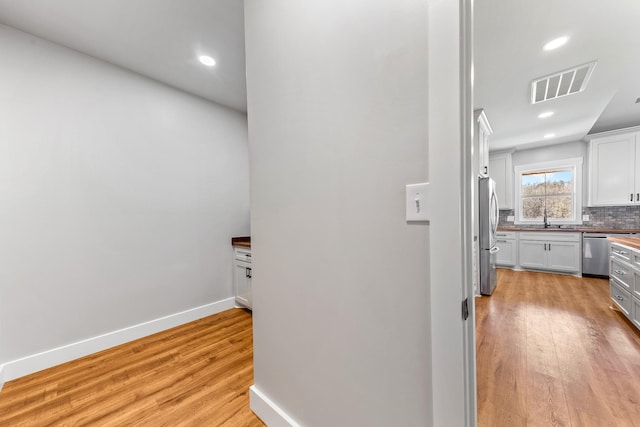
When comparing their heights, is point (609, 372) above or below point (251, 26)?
below

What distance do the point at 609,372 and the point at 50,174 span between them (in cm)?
446

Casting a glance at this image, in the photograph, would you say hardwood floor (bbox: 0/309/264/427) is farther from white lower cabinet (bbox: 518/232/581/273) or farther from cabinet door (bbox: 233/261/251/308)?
white lower cabinet (bbox: 518/232/581/273)

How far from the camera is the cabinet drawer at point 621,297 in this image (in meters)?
2.48

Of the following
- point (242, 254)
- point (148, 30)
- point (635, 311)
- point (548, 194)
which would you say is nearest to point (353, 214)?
point (148, 30)

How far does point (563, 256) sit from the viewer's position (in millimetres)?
4461

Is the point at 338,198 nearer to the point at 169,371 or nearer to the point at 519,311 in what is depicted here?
the point at 169,371

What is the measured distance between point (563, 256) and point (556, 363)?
359cm

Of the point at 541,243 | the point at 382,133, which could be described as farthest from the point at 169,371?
the point at 541,243

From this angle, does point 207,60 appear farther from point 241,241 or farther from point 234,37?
point 241,241

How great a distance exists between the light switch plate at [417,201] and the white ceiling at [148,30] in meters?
1.81

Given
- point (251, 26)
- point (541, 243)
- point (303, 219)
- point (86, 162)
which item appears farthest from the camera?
point (541, 243)

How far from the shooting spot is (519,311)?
2.98 meters

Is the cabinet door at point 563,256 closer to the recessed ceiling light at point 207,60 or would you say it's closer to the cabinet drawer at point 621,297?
the cabinet drawer at point 621,297

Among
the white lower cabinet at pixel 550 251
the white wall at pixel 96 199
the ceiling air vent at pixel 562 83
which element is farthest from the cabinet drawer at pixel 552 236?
the white wall at pixel 96 199
